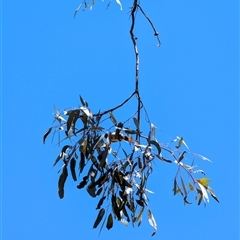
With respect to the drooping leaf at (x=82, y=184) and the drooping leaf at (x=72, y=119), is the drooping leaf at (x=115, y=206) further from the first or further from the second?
the drooping leaf at (x=72, y=119)

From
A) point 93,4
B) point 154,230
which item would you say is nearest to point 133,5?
point 93,4

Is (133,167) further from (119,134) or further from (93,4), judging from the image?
(93,4)

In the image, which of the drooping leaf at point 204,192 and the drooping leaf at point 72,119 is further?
the drooping leaf at point 204,192

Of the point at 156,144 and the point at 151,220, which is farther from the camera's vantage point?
the point at 151,220

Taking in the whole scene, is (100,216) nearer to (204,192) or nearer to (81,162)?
(81,162)

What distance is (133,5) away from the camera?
6.45ft

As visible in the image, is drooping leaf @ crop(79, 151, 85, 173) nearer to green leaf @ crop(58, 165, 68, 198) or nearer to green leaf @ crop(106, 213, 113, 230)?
green leaf @ crop(58, 165, 68, 198)

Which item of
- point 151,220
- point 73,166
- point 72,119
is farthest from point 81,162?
point 151,220

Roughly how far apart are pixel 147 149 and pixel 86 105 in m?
0.22

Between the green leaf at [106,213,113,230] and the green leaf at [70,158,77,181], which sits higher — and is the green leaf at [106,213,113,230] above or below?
below

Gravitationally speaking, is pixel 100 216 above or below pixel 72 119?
below

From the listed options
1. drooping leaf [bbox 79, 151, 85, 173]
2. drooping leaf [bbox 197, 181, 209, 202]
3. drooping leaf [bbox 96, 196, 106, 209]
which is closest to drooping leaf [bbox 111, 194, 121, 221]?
drooping leaf [bbox 96, 196, 106, 209]

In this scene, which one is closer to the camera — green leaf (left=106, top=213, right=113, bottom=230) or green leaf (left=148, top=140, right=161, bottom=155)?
green leaf (left=148, top=140, right=161, bottom=155)

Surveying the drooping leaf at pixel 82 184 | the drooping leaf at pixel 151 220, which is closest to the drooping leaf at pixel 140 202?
the drooping leaf at pixel 151 220
